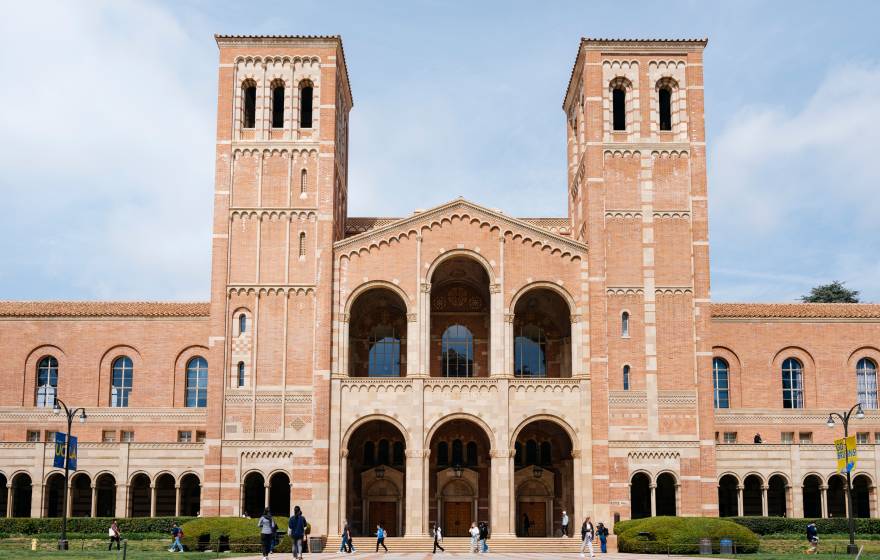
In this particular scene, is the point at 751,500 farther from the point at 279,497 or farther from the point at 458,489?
the point at 279,497

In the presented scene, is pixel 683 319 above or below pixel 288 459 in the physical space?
above

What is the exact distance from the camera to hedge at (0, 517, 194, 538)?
48844 mm

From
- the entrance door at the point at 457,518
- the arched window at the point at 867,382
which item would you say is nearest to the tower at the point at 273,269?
the entrance door at the point at 457,518

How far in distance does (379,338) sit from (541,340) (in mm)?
8620

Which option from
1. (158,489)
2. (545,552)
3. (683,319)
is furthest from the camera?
(158,489)

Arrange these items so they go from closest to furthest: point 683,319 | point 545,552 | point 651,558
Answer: point 651,558 < point 545,552 < point 683,319

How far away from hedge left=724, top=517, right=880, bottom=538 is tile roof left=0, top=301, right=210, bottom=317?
29.7 metres

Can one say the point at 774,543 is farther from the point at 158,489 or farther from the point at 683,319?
the point at 158,489

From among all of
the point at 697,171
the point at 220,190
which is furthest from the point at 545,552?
the point at 220,190

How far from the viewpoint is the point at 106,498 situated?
2169 inches

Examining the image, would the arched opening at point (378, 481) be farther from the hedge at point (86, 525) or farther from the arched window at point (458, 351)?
the hedge at point (86, 525)

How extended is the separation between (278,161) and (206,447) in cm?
1433

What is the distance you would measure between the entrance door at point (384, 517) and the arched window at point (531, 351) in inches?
390

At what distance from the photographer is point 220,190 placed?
52.3 metres
